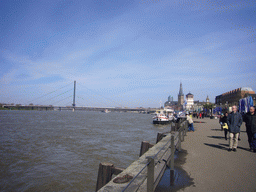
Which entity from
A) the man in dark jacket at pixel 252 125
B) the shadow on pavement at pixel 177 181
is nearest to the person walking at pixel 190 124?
the man in dark jacket at pixel 252 125

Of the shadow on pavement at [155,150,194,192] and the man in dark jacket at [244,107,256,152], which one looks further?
the man in dark jacket at [244,107,256,152]

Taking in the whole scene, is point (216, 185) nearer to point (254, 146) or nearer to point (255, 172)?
point (255, 172)

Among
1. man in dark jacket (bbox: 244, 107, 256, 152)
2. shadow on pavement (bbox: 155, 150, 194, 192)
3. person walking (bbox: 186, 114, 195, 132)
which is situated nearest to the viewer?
shadow on pavement (bbox: 155, 150, 194, 192)

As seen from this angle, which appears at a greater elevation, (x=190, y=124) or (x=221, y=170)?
(x=190, y=124)

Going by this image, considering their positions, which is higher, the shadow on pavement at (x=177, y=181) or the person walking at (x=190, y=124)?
the person walking at (x=190, y=124)

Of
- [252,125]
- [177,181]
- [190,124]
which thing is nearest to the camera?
[177,181]

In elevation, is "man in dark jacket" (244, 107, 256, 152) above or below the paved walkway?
above

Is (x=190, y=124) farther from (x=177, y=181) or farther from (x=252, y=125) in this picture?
(x=177, y=181)

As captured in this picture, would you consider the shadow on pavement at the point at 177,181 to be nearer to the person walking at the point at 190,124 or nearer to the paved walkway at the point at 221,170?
the paved walkway at the point at 221,170

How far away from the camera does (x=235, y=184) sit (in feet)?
17.5

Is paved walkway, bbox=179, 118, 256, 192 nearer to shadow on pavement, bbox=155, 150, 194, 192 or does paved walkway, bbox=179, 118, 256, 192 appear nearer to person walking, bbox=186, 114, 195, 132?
shadow on pavement, bbox=155, 150, 194, 192

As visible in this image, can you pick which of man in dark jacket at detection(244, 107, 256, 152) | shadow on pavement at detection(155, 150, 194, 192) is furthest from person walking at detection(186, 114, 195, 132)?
shadow on pavement at detection(155, 150, 194, 192)

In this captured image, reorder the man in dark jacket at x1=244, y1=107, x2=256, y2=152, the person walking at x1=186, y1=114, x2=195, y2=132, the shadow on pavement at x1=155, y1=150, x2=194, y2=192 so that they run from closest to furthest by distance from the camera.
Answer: the shadow on pavement at x1=155, y1=150, x2=194, y2=192 < the man in dark jacket at x1=244, y1=107, x2=256, y2=152 < the person walking at x1=186, y1=114, x2=195, y2=132

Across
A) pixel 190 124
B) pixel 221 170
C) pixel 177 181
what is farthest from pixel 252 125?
pixel 190 124
